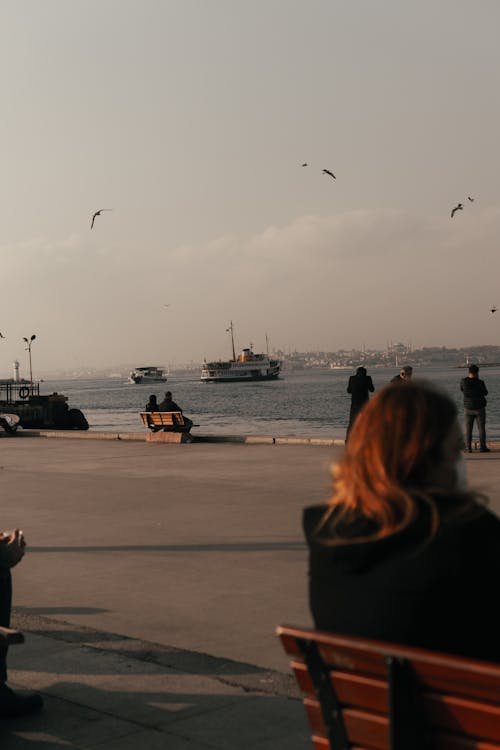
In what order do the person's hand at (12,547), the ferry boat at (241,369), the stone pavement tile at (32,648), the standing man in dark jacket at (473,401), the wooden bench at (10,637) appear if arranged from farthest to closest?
the ferry boat at (241,369) < the standing man in dark jacket at (473,401) < the stone pavement tile at (32,648) < the person's hand at (12,547) < the wooden bench at (10,637)

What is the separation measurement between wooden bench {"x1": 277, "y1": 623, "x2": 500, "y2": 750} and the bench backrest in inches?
756

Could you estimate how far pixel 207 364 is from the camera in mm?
189750

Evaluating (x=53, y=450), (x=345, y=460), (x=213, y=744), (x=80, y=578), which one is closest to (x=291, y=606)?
(x=80, y=578)

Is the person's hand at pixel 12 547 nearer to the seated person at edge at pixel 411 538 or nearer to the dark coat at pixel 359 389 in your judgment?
the seated person at edge at pixel 411 538

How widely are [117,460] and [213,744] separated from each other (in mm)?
13722

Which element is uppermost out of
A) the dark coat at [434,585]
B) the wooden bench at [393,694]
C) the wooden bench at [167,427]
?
the dark coat at [434,585]

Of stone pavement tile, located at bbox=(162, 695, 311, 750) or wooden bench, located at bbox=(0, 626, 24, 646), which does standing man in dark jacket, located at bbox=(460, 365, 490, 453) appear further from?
wooden bench, located at bbox=(0, 626, 24, 646)

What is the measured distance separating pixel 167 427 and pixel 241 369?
166856mm

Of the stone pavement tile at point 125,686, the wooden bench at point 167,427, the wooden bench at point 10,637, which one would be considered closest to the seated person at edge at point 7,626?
the stone pavement tile at point 125,686

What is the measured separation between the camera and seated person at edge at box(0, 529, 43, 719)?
4.77 meters

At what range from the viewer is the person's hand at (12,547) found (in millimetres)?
4910

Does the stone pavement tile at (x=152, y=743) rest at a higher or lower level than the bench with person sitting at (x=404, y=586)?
lower

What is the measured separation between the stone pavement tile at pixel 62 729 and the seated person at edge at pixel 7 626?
44 millimetres

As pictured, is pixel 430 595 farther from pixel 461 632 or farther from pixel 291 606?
pixel 291 606
